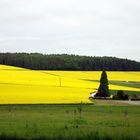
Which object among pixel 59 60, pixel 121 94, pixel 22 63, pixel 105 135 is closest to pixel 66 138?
pixel 105 135

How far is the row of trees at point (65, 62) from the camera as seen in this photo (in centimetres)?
11256

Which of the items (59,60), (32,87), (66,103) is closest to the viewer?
(66,103)

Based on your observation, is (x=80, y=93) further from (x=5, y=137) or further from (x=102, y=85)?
(x=5, y=137)

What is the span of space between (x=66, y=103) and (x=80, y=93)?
29.3ft

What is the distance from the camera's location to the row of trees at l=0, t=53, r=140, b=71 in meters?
113

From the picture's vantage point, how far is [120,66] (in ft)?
428

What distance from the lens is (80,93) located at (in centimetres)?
4950

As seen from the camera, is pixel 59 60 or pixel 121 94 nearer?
pixel 121 94

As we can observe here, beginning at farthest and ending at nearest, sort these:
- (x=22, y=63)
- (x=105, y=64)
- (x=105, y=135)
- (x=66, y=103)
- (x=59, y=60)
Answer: (x=105, y=64), (x=59, y=60), (x=22, y=63), (x=66, y=103), (x=105, y=135)

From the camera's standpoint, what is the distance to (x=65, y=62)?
12050cm

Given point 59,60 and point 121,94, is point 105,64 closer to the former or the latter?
point 59,60

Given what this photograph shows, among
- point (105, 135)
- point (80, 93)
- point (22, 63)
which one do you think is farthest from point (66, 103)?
point (22, 63)

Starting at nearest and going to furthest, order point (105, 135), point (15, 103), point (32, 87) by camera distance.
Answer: point (105, 135), point (15, 103), point (32, 87)

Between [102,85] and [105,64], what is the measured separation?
71.8 meters
